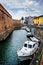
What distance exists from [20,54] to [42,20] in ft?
130

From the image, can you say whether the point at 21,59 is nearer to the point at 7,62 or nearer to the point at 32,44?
the point at 7,62

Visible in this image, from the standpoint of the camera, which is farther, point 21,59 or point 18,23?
point 18,23

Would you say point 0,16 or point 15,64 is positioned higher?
point 0,16

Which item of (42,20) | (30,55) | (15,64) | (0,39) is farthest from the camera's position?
(42,20)

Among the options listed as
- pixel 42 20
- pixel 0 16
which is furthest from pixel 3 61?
pixel 42 20

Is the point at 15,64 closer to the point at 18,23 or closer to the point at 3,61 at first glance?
the point at 3,61

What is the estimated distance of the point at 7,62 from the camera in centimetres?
1766

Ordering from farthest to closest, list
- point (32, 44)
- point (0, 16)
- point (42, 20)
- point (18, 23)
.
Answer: point (18, 23) < point (42, 20) < point (0, 16) < point (32, 44)

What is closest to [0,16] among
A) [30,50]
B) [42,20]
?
[42,20]

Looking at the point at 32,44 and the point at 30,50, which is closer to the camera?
the point at 30,50

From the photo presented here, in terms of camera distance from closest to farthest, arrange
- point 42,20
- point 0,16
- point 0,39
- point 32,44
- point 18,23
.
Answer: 1. point 32,44
2. point 0,39
3. point 0,16
4. point 42,20
5. point 18,23

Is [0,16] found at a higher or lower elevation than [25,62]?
higher

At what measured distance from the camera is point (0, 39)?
33312 millimetres

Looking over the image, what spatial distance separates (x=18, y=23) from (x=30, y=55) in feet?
368
